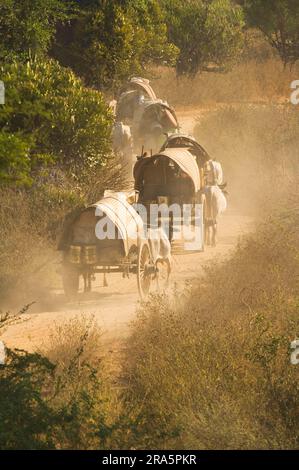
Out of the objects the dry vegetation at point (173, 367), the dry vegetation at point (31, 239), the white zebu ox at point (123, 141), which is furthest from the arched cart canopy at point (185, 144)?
the dry vegetation at point (173, 367)

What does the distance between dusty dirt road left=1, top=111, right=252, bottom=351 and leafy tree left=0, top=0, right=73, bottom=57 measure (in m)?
9.12

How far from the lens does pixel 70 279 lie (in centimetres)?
1574

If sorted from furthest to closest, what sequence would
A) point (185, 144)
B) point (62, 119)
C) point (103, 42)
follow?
point (103, 42), point (185, 144), point (62, 119)

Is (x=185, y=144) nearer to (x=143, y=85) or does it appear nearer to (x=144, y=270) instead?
(x=144, y=270)

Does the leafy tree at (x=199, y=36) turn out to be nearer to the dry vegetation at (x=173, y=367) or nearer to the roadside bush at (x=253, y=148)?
the roadside bush at (x=253, y=148)

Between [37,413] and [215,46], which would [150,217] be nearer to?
[37,413]

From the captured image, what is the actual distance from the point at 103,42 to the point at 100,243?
18503mm

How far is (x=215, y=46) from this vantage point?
42.3 metres

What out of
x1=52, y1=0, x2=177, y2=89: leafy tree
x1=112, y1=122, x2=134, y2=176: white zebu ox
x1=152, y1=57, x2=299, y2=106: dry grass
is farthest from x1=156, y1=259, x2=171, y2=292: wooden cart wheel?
x1=152, y1=57, x2=299, y2=106: dry grass

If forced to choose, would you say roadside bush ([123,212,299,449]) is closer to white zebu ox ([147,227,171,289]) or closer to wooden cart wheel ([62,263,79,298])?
wooden cart wheel ([62,263,79,298])

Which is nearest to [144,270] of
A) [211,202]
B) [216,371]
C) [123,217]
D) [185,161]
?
[123,217]

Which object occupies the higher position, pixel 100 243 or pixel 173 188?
pixel 173 188

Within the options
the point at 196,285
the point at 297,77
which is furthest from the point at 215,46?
the point at 196,285

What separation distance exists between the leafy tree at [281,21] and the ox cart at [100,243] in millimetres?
28803
